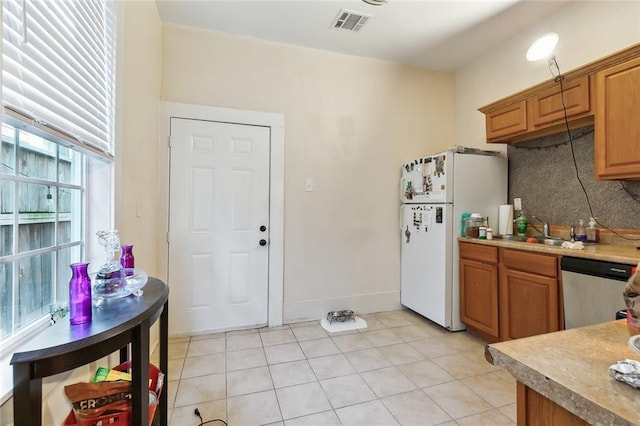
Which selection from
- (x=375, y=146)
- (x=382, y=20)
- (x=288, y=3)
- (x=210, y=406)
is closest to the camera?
(x=210, y=406)

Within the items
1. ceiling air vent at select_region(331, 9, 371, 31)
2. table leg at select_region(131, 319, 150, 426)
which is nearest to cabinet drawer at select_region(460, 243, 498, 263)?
ceiling air vent at select_region(331, 9, 371, 31)

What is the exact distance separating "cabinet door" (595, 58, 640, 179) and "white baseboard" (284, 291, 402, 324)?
7.06 feet

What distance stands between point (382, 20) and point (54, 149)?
257cm

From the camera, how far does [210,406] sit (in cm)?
180

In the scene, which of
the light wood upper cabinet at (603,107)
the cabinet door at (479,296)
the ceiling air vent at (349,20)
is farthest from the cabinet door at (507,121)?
the ceiling air vent at (349,20)

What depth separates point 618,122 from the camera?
6.26 ft

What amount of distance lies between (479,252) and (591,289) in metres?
0.86

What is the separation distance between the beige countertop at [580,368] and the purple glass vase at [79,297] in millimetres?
1172

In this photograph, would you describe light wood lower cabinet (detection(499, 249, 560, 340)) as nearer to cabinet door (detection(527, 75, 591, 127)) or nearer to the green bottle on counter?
the green bottle on counter

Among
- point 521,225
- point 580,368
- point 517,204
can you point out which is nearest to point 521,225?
point 521,225

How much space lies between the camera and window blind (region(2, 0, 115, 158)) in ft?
2.89

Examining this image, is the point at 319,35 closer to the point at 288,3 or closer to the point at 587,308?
the point at 288,3

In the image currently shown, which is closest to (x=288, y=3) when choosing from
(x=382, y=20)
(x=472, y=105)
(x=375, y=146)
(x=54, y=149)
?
(x=382, y=20)

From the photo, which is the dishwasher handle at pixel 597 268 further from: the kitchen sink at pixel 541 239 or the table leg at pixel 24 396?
the table leg at pixel 24 396
